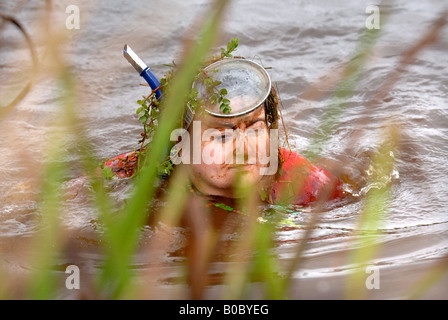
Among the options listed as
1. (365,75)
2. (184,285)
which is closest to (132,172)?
(184,285)

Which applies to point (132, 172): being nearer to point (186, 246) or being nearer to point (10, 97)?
point (186, 246)

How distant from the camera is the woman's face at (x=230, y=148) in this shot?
356cm

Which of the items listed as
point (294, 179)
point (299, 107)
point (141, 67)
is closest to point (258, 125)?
point (294, 179)

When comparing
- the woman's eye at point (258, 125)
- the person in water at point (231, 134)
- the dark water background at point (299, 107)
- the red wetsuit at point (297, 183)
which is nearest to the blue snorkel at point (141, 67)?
the dark water background at point (299, 107)

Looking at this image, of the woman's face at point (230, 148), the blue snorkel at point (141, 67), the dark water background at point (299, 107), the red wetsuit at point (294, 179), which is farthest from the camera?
the red wetsuit at point (294, 179)

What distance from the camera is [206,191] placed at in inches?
149

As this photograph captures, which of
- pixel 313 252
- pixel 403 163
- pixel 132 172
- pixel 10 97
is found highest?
pixel 10 97

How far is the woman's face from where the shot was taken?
3.56 metres

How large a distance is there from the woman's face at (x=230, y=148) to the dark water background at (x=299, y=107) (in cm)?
47

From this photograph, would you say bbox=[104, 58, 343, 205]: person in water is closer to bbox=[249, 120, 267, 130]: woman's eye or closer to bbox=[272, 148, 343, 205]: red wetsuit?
bbox=[249, 120, 267, 130]: woman's eye

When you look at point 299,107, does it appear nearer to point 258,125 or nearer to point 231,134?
point 258,125

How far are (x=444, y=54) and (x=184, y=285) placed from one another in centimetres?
613

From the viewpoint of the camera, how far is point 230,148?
3.55 metres

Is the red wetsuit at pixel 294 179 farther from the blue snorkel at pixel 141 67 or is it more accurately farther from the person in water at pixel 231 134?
the blue snorkel at pixel 141 67
